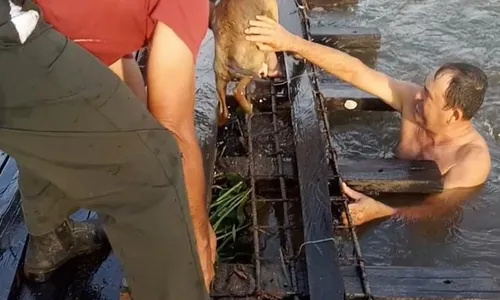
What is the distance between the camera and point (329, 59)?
15.5ft

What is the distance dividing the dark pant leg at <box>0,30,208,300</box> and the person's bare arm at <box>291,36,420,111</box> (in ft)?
8.33

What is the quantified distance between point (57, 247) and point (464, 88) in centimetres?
264

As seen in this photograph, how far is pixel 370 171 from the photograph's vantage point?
4402 millimetres

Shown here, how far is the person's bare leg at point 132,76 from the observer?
3.05 metres

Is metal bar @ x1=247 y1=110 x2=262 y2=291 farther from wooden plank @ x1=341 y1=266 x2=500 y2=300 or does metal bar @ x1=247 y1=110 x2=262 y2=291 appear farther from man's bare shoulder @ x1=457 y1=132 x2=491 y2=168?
man's bare shoulder @ x1=457 y1=132 x2=491 y2=168

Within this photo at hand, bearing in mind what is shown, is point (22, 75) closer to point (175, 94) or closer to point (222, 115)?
point (175, 94)

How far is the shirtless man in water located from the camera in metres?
4.45

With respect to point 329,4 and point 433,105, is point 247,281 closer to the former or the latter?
point 433,105

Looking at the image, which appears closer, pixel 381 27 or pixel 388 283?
pixel 388 283

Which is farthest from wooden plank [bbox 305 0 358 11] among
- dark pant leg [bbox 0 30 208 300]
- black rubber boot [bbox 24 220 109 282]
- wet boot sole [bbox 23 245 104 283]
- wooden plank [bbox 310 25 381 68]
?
dark pant leg [bbox 0 30 208 300]

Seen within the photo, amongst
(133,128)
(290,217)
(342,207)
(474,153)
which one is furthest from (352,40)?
(133,128)

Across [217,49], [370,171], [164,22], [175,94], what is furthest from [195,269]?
[370,171]

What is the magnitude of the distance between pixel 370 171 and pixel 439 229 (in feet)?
1.72

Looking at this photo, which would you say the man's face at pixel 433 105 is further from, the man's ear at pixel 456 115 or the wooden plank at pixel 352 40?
the wooden plank at pixel 352 40
